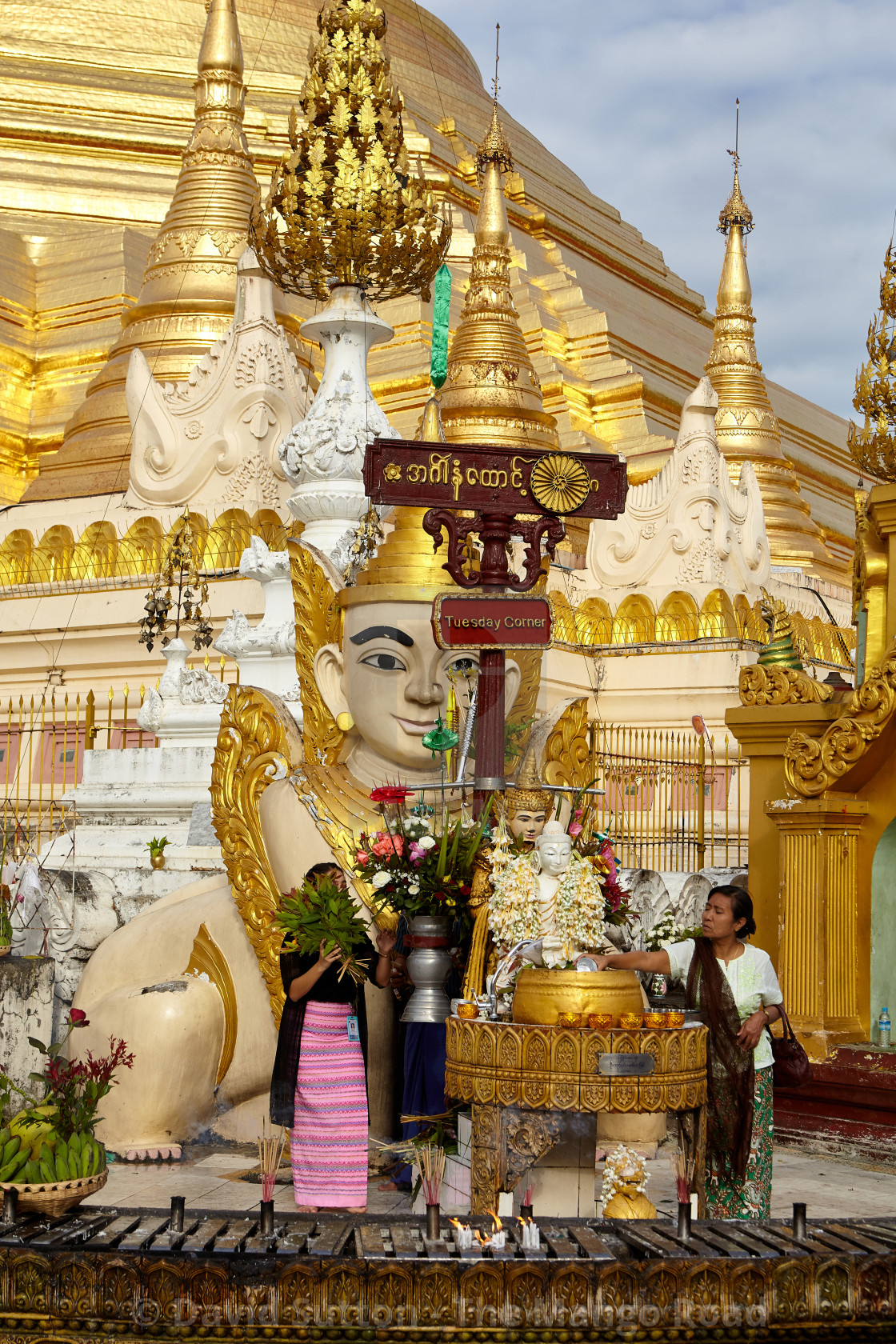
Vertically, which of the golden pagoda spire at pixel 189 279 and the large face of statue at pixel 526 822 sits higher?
the golden pagoda spire at pixel 189 279

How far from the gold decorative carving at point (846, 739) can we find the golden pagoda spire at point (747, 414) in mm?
15305

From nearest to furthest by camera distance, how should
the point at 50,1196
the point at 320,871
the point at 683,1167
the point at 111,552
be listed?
the point at 50,1196
the point at 683,1167
the point at 320,871
the point at 111,552

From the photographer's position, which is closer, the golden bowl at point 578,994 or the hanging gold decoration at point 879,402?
the golden bowl at point 578,994

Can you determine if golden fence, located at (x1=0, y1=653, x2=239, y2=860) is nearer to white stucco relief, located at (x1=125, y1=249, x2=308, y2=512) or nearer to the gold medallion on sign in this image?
white stucco relief, located at (x1=125, y1=249, x2=308, y2=512)

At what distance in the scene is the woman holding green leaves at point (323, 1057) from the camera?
18.7ft

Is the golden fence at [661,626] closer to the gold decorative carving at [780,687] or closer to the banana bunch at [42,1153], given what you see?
the gold decorative carving at [780,687]

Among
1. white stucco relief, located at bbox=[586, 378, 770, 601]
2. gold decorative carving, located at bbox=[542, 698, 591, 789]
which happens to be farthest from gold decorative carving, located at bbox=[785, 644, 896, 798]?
white stucco relief, located at bbox=[586, 378, 770, 601]

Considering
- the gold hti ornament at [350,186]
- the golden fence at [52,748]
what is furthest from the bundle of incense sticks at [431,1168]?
the gold hti ornament at [350,186]

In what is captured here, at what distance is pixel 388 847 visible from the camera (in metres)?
6.19

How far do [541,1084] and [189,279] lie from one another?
1499 cm

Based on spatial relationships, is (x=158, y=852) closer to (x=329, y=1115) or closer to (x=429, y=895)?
(x=429, y=895)

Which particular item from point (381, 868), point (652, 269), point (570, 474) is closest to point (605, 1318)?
point (381, 868)

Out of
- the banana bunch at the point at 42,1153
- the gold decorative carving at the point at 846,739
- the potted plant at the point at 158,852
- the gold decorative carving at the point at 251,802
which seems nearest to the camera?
the banana bunch at the point at 42,1153

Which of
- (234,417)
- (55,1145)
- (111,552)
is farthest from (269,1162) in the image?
(111,552)
